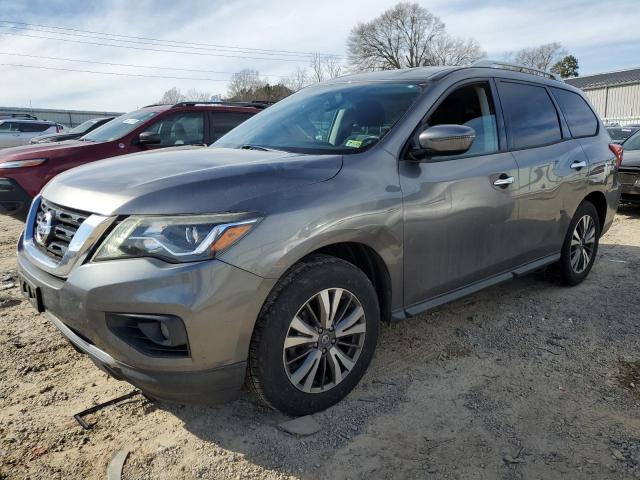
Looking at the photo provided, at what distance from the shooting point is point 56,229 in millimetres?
2461

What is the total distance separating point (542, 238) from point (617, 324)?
0.83 metres

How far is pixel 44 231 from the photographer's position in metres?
2.56

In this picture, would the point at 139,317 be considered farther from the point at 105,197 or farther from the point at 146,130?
the point at 146,130

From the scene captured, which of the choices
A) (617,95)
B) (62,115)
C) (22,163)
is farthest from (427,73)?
(617,95)

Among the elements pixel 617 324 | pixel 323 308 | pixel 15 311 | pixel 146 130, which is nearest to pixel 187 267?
pixel 323 308

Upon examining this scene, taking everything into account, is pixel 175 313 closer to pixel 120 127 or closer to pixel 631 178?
pixel 120 127

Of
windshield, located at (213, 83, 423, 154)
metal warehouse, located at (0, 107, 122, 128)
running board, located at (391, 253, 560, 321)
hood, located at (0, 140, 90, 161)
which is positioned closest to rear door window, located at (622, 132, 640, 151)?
running board, located at (391, 253, 560, 321)

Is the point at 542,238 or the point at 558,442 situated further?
the point at 542,238

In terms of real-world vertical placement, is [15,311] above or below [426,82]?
below

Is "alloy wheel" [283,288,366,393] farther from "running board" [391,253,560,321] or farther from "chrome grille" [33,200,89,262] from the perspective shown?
"chrome grille" [33,200,89,262]

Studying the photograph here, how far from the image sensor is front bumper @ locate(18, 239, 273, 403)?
6.60ft

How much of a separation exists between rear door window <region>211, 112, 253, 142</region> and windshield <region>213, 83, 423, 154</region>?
3.52m

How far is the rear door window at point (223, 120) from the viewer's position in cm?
713

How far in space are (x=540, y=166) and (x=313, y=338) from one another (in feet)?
7.57
